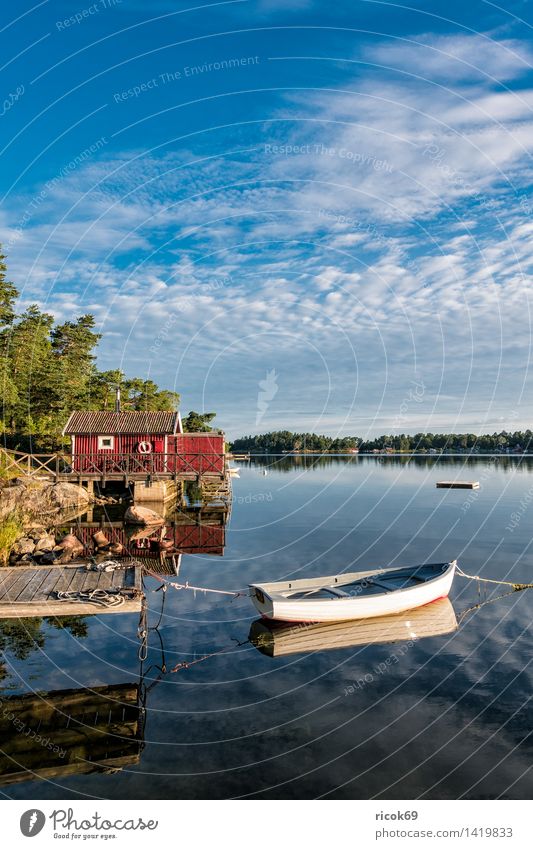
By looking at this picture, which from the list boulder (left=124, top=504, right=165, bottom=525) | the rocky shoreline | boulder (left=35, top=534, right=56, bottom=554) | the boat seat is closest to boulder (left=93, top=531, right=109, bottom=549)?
the rocky shoreline

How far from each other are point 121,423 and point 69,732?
37511 mm

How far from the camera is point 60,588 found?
15438mm

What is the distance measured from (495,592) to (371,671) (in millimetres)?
9951

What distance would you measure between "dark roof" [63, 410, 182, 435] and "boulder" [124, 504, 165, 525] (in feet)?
33.2

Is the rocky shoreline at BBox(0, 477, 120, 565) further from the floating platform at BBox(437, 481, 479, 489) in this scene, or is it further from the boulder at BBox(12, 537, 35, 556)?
the floating platform at BBox(437, 481, 479, 489)

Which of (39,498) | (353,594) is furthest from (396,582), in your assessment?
(39,498)

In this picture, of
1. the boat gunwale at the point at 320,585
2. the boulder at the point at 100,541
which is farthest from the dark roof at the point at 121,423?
the boat gunwale at the point at 320,585

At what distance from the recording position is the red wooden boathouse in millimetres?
45312

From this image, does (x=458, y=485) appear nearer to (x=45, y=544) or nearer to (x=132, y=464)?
(x=132, y=464)

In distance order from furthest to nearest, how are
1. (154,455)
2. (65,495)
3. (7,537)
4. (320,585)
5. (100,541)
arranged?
(154,455) → (65,495) → (100,541) → (7,537) → (320,585)
